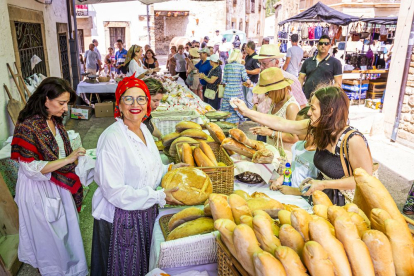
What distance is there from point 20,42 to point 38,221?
3.74 meters

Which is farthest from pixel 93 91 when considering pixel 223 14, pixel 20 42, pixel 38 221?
pixel 223 14

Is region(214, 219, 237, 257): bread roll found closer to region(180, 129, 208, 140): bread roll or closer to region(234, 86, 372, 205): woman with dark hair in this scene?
region(234, 86, 372, 205): woman with dark hair

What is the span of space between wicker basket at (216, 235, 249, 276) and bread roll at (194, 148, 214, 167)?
3.18 ft

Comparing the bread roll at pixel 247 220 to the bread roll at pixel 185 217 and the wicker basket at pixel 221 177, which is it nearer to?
the bread roll at pixel 185 217

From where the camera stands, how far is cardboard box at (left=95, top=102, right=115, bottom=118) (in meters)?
8.90

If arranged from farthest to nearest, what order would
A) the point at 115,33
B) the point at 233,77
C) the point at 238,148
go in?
1. the point at 115,33
2. the point at 233,77
3. the point at 238,148

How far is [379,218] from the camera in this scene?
123 cm

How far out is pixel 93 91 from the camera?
30.1ft

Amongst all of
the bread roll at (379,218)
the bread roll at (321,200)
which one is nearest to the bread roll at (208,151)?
the bread roll at (321,200)

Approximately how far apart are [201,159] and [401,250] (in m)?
1.54

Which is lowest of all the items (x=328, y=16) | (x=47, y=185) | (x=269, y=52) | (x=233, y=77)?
(x=47, y=185)

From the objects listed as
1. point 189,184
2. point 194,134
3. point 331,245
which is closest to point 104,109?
point 194,134

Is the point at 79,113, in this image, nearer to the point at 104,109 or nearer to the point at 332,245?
the point at 104,109

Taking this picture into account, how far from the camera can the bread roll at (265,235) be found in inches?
48.4
